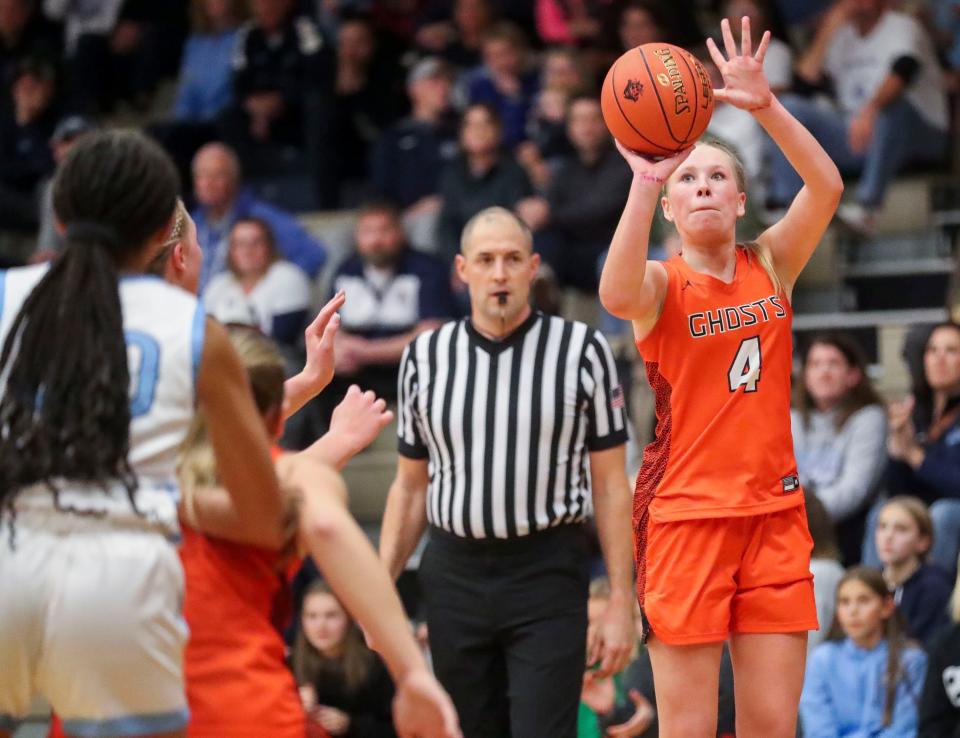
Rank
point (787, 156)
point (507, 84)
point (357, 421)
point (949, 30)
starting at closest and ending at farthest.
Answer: point (357, 421) → point (787, 156) → point (507, 84) → point (949, 30)

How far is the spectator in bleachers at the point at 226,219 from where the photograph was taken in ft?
32.9

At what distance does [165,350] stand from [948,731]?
4378 mm

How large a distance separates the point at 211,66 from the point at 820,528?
6987 mm

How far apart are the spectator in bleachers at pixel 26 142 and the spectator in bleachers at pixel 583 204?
4.13 meters

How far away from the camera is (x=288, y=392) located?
4.04 meters

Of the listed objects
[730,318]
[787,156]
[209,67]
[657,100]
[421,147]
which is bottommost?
[730,318]

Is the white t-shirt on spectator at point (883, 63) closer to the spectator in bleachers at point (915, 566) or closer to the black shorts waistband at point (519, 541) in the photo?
the spectator in bleachers at point (915, 566)

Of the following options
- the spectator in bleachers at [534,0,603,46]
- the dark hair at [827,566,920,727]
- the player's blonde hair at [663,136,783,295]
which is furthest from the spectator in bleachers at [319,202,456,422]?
the player's blonde hair at [663,136,783,295]

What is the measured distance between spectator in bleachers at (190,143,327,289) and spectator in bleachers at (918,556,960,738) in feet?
16.4

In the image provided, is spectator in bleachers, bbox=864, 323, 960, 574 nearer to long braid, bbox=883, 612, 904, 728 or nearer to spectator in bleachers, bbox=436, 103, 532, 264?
long braid, bbox=883, 612, 904, 728

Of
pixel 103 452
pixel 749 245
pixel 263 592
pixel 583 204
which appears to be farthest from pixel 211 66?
pixel 103 452

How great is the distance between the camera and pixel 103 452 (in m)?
2.93

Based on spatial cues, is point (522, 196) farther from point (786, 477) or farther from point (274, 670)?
point (274, 670)

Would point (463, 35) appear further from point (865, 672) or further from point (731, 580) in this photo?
point (731, 580)
